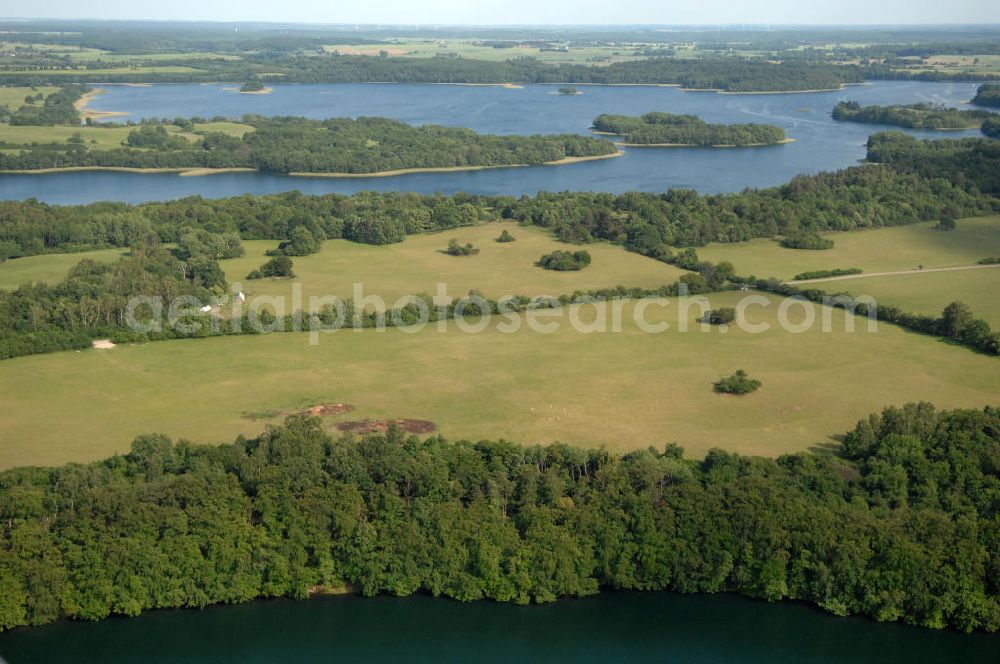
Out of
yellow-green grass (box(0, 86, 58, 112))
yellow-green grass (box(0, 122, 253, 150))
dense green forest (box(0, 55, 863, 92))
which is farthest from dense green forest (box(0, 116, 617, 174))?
dense green forest (box(0, 55, 863, 92))

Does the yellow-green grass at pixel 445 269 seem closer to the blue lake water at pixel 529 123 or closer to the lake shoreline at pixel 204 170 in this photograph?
the blue lake water at pixel 529 123

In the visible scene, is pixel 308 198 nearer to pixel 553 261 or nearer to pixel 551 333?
pixel 553 261

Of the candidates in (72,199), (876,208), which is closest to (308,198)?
(72,199)

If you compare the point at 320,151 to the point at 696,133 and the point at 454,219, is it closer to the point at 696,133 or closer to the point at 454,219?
the point at 454,219

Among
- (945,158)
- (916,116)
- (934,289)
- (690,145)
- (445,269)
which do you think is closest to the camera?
(934,289)

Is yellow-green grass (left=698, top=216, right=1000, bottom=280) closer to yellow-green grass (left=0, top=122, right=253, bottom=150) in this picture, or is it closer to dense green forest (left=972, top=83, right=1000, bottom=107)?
yellow-green grass (left=0, top=122, right=253, bottom=150)

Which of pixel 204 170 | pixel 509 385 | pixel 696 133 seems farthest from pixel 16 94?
pixel 509 385

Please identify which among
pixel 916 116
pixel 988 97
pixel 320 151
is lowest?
pixel 320 151

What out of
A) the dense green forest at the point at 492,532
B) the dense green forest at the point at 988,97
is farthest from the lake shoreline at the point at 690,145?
the dense green forest at the point at 492,532
